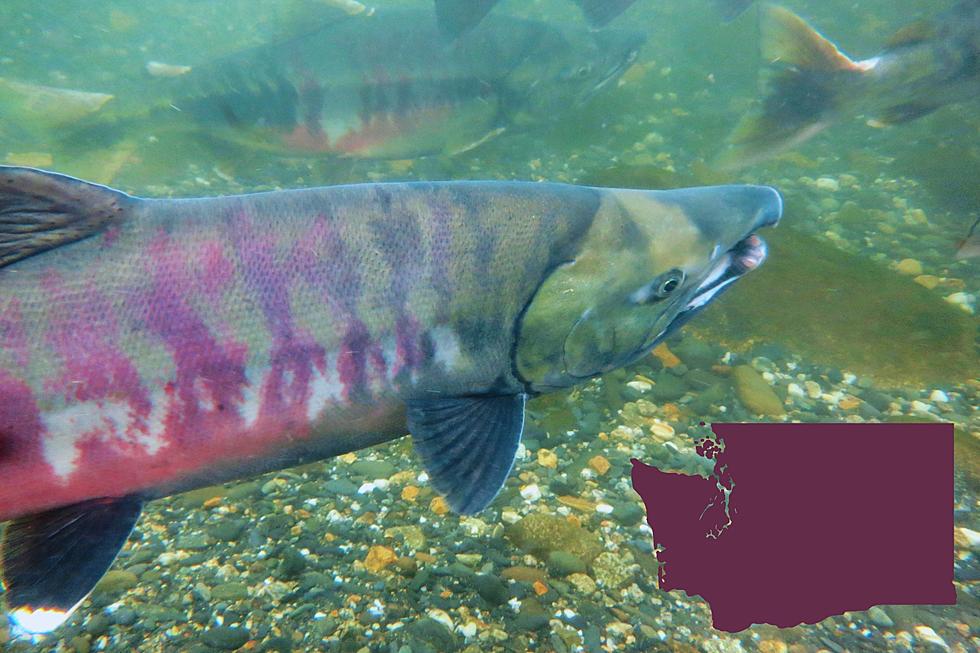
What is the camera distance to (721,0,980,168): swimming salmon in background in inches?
180

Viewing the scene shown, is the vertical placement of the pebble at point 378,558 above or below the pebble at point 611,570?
above

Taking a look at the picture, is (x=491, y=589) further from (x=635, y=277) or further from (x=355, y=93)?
(x=355, y=93)

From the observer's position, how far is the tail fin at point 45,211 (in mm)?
1475

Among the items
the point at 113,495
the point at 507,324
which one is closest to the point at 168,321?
the point at 113,495

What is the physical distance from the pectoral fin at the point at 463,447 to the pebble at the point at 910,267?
16.6 ft

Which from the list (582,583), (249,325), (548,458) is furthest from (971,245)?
(249,325)

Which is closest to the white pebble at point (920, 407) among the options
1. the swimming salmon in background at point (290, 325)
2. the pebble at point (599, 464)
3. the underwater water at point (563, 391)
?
the underwater water at point (563, 391)

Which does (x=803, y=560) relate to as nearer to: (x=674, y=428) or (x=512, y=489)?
(x=674, y=428)

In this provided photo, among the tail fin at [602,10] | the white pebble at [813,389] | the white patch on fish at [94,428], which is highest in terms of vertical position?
the tail fin at [602,10]

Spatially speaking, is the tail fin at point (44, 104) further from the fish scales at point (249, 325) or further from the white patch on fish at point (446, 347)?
the white patch on fish at point (446, 347)

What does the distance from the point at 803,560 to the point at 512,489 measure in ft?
4.51

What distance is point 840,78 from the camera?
15.0 feet

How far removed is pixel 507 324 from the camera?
192cm

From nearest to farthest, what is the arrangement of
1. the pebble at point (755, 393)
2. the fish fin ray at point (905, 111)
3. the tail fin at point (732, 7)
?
the pebble at point (755, 393)
the fish fin ray at point (905, 111)
the tail fin at point (732, 7)
